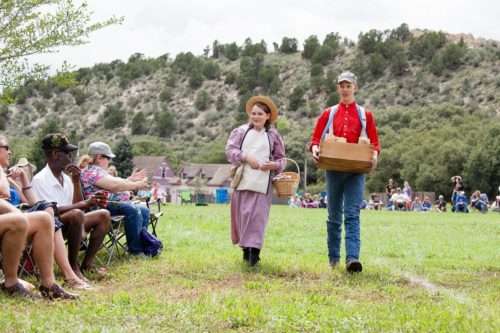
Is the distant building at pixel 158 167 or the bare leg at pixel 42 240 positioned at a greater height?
the bare leg at pixel 42 240

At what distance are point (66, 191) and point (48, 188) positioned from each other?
0.20 metres

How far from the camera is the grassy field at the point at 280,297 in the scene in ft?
13.5

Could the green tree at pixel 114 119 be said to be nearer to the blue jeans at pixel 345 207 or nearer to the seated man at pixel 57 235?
the blue jeans at pixel 345 207

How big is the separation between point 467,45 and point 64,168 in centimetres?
11205

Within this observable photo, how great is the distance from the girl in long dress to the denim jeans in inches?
49.4

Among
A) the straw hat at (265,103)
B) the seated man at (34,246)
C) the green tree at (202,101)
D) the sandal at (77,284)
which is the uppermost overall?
the straw hat at (265,103)

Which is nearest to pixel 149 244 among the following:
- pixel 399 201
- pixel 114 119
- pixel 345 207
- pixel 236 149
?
pixel 236 149

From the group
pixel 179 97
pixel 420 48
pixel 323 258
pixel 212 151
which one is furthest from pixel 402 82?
pixel 323 258

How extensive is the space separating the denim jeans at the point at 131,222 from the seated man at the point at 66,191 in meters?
0.91

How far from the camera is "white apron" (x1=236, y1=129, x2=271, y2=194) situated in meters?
7.16

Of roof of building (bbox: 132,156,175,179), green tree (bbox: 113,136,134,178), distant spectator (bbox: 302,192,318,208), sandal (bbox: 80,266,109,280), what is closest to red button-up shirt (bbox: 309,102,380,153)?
sandal (bbox: 80,266,109,280)

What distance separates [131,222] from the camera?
25.9 feet

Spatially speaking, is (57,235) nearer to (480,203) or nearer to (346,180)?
(346,180)

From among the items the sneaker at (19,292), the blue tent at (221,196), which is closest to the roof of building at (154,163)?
the blue tent at (221,196)
